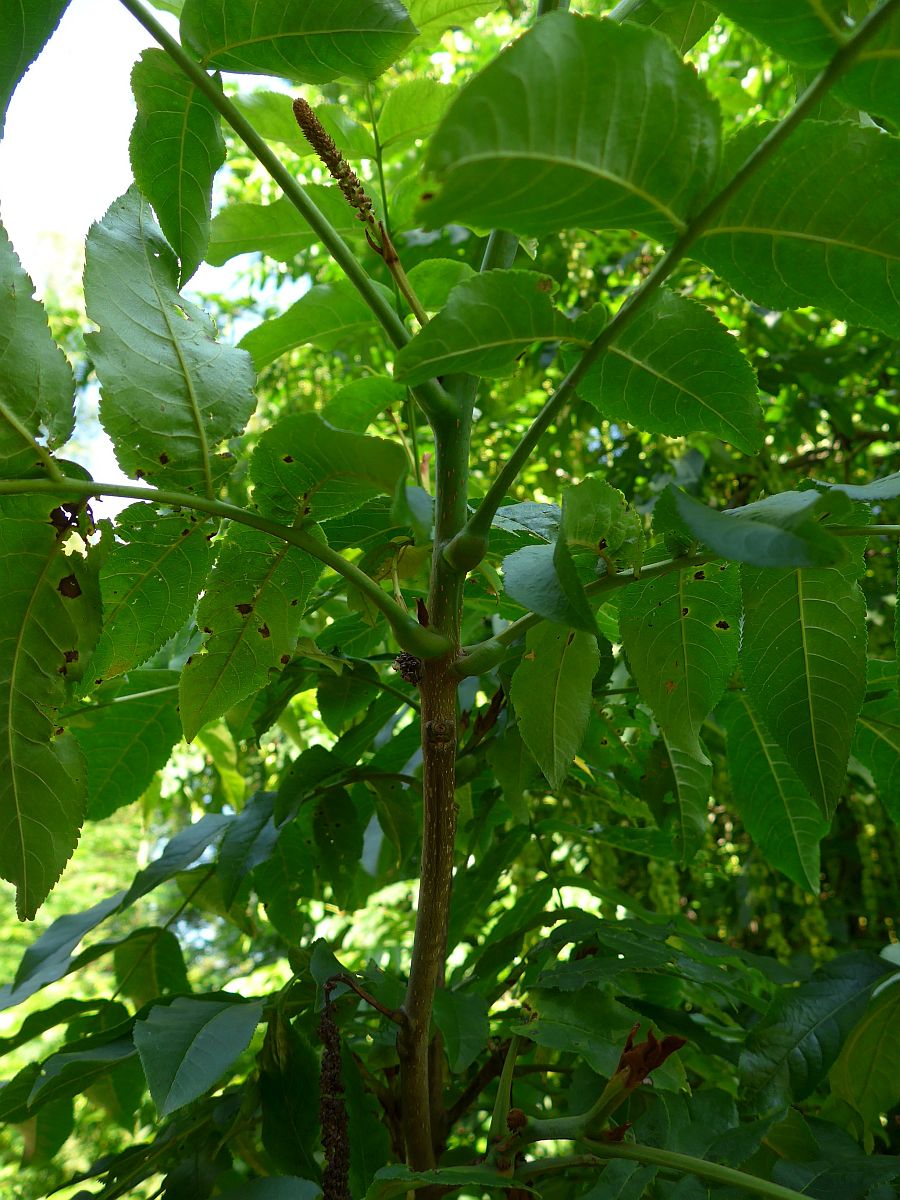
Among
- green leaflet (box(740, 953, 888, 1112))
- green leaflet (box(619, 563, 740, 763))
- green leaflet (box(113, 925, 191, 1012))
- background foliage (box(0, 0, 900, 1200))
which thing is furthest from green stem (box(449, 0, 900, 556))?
green leaflet (box(113, 925, 191, 1012))

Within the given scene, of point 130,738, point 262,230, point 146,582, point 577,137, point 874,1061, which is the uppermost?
point 262,230

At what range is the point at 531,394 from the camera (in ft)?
5.77

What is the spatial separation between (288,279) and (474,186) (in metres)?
2.07

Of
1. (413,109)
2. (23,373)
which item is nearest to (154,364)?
(23,373)

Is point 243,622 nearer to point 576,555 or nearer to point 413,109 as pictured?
point 576,555

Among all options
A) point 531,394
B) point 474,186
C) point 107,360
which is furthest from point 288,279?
point 474,186

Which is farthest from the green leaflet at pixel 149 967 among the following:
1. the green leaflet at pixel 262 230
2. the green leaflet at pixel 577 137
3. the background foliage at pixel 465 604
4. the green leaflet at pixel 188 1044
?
the green leaflet at pixel 577 137

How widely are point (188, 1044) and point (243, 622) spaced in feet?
0.69

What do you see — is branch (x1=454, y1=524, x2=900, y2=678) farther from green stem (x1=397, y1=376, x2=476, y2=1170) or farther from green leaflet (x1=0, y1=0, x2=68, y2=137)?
green leaflet (x1=0, y1=0, x2=68, y2=137)

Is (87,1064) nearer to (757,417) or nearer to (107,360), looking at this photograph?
(107,360)

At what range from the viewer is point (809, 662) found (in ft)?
1.58

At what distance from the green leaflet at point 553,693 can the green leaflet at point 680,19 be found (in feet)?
1.16

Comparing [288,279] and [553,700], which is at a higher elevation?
[288,279]

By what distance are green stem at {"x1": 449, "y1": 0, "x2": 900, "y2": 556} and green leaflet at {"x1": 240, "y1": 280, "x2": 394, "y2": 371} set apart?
11.0 inches
